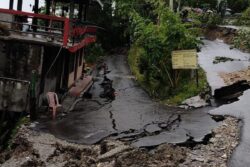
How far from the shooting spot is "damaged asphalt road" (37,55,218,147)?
38.1 feet

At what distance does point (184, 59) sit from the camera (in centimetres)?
1753

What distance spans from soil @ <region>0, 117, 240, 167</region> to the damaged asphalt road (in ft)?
1.37

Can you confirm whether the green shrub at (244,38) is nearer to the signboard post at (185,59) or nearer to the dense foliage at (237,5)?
the signboard post at (185,59)

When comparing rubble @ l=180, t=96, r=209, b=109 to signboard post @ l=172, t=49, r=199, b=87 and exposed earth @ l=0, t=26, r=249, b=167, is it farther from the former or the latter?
signboard post @ l=172, t=49, r=199, b=87

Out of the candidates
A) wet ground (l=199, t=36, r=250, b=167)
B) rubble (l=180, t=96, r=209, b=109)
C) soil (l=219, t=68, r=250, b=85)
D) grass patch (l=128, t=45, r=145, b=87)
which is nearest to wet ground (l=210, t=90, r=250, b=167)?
wet ground (l=199, t=36, r=250, b=167)

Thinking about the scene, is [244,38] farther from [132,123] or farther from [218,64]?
[132,123]

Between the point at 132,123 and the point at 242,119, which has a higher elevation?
the point at 242,119

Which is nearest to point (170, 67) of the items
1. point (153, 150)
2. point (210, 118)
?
point (210, 118)

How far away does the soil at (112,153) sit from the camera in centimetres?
980

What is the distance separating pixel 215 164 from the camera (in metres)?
9.57

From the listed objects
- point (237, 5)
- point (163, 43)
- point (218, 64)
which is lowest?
point (218, 64)

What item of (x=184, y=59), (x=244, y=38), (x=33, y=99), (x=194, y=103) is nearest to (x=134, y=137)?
(x=33, y=99)

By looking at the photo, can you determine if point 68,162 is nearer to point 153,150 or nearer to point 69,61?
point 153,150

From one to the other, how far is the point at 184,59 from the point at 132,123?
5257 millimetres
